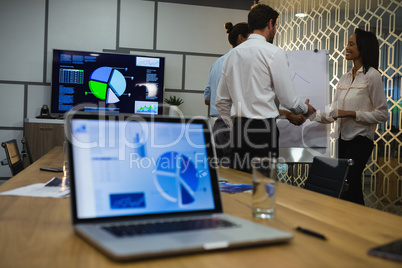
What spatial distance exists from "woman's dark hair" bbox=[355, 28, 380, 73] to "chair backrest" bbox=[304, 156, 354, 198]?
1.62 m

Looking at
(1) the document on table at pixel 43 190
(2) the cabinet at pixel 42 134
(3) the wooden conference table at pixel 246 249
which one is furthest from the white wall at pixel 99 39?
(3) the wooden conference table at pixel 246 249

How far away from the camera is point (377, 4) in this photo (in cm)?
351

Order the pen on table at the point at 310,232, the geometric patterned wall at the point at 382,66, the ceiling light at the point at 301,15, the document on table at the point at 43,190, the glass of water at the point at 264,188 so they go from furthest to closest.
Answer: the ceiling light at the point at 301,15, the geometric patterned wall at the point at 382,66, the document on table at the point at 43,190, the glass of water at the point at 264,188, the pen on table at the point at 310,232

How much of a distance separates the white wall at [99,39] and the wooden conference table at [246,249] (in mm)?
4313

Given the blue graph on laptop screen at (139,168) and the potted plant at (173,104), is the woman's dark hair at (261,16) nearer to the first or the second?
the blue graph on laptop screen at (139,168)

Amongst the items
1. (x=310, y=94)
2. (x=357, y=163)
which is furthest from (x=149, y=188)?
(x=310, y=94)

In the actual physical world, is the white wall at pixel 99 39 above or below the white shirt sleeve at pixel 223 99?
above

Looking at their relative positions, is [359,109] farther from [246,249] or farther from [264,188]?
[246,249]

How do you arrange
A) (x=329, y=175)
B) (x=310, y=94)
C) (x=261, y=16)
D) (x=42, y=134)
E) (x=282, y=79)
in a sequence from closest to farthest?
(x=329, y=175)
(x=282, y=79)
(x=261, y=16)
(x=310, y=94)
(x=42, y=134)

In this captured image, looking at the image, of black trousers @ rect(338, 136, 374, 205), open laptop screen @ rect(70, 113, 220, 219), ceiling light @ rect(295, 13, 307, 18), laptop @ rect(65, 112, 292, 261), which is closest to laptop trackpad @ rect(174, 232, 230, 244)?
laptop @ rect(65, 112, 292, 261)

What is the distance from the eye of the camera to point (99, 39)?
5121 mm

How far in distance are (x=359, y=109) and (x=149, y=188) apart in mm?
2750

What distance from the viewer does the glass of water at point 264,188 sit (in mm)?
902

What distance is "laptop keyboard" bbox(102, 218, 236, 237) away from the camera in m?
0.66
